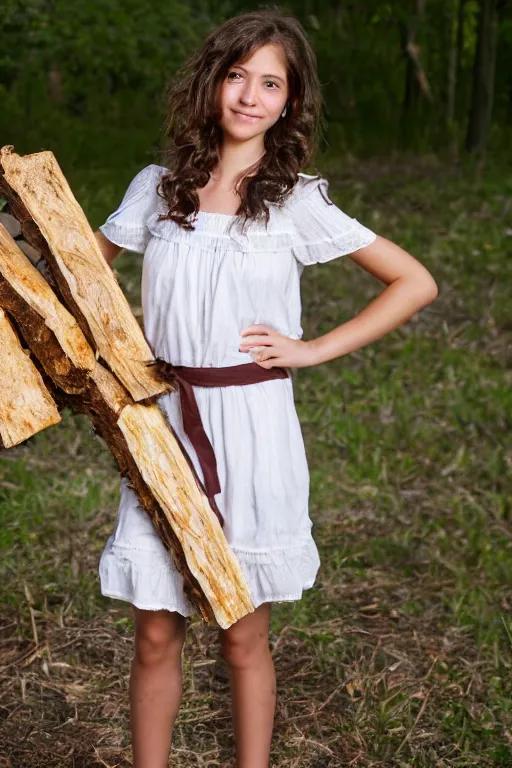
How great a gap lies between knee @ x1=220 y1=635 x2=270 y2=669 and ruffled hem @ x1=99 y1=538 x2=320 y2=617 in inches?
4.4

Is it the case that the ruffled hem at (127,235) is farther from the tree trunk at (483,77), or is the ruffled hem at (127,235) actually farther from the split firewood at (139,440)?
the tree trunk at (483,77)

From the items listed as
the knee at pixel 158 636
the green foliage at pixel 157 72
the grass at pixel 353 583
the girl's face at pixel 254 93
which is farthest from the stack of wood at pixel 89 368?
the green foliage at pixel 157 72

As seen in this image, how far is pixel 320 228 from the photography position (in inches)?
87.6

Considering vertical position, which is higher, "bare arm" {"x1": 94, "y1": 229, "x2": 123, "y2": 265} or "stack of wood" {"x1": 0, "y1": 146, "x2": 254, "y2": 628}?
"bare arm" {"x1": 94, "y1": 229, "x2": 123, "y2": 265}

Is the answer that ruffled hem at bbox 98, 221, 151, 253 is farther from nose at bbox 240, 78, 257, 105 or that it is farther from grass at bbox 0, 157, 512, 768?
grass at bbox 0, 157, 512, 768

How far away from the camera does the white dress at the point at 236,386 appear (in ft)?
7.05

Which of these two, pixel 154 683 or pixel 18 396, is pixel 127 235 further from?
pixel 154 683

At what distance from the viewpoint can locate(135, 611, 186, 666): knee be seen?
2.22 metres

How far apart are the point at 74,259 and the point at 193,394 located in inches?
14.4

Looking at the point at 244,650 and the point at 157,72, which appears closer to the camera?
the point at 244,650

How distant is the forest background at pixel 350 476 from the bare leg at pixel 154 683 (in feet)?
1.73

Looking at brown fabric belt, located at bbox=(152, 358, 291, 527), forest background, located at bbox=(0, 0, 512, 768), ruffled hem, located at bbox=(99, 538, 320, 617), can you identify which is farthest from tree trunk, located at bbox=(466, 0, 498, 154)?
ruffled hem, located at bbox=(99, 538, 320, 617)

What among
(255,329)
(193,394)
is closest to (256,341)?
(255,329)

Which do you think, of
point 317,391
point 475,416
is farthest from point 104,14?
point 475,416
